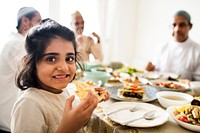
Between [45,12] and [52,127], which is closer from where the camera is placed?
[52,127]

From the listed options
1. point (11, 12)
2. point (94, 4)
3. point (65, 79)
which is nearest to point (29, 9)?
point (11, 12)

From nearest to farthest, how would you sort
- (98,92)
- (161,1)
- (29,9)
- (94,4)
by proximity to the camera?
(98,92)
(29,9)
(94,4)
(161,1)

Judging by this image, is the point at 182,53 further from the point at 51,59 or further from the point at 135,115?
the point at 51,59

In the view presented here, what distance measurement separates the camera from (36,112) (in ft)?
2.27

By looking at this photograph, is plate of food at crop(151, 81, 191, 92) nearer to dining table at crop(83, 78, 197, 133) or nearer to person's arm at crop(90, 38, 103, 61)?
dining table at crop(83, 78, 197, 133)

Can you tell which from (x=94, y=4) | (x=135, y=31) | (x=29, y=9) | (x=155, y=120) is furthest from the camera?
(x=135, y=31)

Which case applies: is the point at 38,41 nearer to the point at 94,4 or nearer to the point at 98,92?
the point at 98,92

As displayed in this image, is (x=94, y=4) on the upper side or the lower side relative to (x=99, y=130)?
upper

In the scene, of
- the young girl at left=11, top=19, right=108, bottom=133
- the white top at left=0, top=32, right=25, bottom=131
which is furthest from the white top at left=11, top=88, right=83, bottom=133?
the white top at left=0, top=32, right=25, bottom=131

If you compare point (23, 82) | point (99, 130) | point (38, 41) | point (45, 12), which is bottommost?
point (99, 130)

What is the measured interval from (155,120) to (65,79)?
1.39ft

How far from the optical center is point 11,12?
143 cm

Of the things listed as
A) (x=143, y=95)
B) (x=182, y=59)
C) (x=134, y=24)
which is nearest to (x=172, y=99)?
(x=143, y=95)

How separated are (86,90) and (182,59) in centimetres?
137
